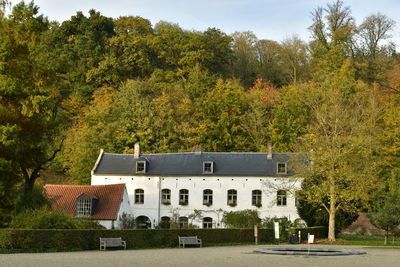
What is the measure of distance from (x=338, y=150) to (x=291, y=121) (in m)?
15.1

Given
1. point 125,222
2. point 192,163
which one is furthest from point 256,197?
point 125,222

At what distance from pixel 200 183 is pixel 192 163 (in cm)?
179

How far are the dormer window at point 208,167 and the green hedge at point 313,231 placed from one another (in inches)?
398

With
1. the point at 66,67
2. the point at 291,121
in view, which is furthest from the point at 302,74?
the point at 66,67

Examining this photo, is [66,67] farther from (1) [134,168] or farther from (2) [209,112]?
(2) [209,112]

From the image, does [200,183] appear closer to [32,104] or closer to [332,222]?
[332,222]

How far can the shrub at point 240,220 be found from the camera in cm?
4547

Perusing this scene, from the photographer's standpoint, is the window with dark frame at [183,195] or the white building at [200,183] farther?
the window with dark frame at [183,195]

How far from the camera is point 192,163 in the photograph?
5188 cm

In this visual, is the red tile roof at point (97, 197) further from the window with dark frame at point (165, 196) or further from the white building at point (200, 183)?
the window with dark frame at point (165, 196)

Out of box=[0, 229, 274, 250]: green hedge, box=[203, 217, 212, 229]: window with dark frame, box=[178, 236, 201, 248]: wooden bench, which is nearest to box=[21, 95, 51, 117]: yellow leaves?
box=[0, 229, 274, 250]: green hedge

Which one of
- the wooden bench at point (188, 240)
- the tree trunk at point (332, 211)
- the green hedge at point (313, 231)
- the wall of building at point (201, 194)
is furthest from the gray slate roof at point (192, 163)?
the wooden bench at point (188, 240)

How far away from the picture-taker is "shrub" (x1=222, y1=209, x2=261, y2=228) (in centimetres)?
4547

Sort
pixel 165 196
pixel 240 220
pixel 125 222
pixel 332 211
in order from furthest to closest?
pixel 165 196 < pixel 240 220 < pixel 125 222 < pixel 332 211
